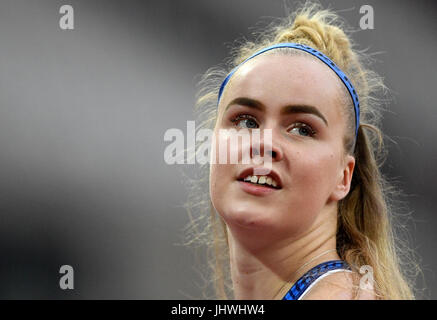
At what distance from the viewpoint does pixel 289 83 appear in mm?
1648

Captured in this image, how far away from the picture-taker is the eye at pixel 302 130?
5.40 ft

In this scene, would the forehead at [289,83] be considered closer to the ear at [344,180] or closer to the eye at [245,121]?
the eye at [245,121]

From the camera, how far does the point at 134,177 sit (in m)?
3.82

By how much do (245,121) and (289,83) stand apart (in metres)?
0.18

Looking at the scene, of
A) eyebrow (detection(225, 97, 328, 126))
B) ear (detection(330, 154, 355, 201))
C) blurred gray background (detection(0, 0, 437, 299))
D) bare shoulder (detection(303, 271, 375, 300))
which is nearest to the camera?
bare shoulder (detection(303, 271, 375, 300))

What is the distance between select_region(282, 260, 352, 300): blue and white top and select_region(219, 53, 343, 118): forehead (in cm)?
44

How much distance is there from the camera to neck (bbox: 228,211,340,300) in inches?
66.5

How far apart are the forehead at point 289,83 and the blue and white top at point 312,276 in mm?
444

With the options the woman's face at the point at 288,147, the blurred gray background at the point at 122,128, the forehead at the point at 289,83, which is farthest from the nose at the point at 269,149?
the blurred gray background at the point at 122,128

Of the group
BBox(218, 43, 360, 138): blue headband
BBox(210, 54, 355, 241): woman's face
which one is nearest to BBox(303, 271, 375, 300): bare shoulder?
BBox(210, 54, 355, 241): woman's face

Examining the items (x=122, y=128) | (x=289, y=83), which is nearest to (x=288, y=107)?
(x=289, y=83)

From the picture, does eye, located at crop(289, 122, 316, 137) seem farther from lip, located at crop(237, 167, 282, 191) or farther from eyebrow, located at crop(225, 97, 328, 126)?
lip, located at crop(237, 167, 282, 191)

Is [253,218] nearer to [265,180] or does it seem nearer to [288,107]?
[265,180]

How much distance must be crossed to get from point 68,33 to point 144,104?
75 cm
